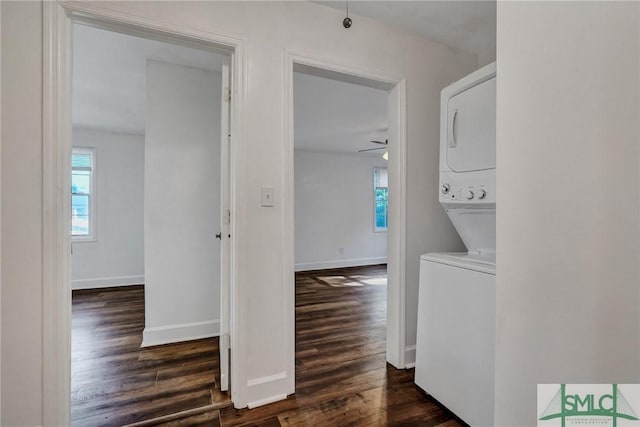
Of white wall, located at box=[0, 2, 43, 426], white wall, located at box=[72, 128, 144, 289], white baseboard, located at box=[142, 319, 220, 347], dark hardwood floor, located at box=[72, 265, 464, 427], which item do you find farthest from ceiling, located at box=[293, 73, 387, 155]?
white wall, located at box=[72, 128, 144, 289]

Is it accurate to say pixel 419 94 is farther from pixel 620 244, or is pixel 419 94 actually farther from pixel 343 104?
pixel 620 244

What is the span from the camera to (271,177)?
5.86ft

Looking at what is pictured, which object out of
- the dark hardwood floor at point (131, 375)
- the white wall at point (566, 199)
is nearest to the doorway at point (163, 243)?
the dark hardwood floor at point (131, 375)

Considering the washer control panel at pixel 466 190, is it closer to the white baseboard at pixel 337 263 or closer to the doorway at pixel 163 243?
the doorway at pixel 163 243

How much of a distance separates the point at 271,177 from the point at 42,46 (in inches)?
45.4

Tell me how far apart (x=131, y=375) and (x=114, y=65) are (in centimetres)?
250

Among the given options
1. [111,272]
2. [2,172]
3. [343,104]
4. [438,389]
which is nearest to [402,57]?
[343,104]

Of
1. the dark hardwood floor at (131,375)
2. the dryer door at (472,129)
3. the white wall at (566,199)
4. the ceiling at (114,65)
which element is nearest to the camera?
the white wall at (566,199)

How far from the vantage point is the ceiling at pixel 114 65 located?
2.28 meters

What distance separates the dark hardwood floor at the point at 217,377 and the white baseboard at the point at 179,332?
9 cm

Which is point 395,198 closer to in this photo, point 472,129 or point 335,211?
point 472,129

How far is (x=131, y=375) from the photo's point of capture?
6.80ft

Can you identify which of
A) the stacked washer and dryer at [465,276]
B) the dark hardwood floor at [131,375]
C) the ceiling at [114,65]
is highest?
the ceiling at [114,65]

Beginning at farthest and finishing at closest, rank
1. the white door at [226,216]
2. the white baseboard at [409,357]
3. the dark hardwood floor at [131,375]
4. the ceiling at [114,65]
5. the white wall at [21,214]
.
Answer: the ceiling at [114,65]
the white baseboard at [409,357]
the white door at [226,216]
the dark hardwood floor at [131,375]
the white wall at [21,214]
